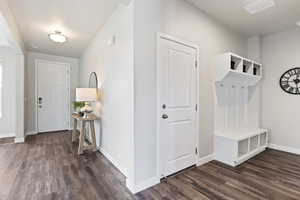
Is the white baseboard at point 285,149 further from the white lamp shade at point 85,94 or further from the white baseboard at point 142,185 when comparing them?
the white lamp shade at point 85,94

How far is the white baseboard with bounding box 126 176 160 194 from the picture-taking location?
1.86 meters

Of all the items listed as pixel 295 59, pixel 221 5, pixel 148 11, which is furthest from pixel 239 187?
pixel 295 59

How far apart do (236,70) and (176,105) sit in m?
1.54

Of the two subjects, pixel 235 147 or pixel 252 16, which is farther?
pixel 252 16

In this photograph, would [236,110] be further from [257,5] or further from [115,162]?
[115,162]

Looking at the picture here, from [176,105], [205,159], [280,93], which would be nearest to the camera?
[176,105]

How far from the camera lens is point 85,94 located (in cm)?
317

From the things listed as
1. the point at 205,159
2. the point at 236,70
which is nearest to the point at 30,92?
the point at 205,159

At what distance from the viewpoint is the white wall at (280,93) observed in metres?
3.30

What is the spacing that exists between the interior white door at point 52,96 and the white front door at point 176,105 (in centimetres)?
434

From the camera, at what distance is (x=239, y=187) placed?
1.99 m

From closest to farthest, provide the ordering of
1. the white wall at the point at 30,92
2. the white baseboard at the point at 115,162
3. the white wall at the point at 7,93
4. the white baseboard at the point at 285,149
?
1. the white baseboard at the point at 115,162
2. the white baseboard at the point at 285,149
3. the white wall at the point at 7,93
4. the white wall at the point at 30,92

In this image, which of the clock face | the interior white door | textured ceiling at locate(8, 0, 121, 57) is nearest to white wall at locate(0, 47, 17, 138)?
the interior white door

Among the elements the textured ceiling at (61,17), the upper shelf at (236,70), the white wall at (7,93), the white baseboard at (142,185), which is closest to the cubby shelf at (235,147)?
the upper shelf at (236,70)
